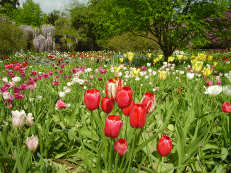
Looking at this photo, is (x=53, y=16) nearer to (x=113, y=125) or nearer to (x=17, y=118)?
(x=17, y=118)

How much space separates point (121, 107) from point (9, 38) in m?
13.3

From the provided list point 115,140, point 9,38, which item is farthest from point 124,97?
point 9,38

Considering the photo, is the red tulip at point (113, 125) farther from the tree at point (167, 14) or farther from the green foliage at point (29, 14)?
the green foliage at point (29, 14)

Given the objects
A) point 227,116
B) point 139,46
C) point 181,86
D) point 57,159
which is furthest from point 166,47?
point 139,46

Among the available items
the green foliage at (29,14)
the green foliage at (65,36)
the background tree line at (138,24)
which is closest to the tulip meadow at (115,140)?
the background tree line at (138,24)

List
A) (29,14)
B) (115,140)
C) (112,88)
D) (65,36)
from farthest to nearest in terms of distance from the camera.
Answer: (29,14)
(65,36)
(115,140)
(112,88)

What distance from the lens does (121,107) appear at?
3.47 ft

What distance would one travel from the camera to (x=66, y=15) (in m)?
24.5

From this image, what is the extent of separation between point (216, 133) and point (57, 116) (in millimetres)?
1642

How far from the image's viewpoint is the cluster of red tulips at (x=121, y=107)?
3.04ft

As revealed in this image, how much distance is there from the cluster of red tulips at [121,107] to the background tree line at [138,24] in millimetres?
5788

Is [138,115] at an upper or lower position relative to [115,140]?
upper

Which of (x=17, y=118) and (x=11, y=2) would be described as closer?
(x=17, y=118)

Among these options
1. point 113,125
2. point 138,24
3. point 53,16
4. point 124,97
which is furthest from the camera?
point 53,16
